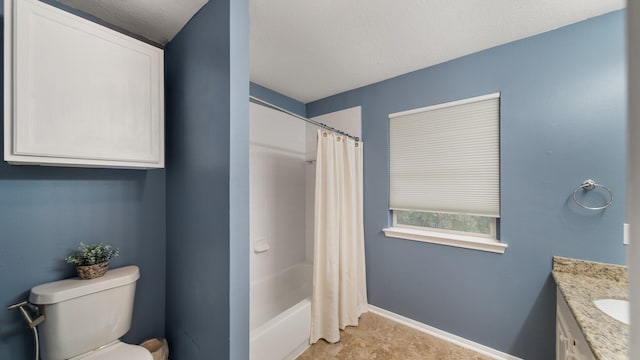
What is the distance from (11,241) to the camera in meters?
1.11

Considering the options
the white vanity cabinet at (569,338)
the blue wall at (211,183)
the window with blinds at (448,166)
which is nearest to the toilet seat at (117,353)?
the blue wall at (211,183)

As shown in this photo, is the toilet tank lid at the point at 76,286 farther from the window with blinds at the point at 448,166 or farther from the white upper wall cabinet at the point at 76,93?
the window with blinds at the point at 448,166

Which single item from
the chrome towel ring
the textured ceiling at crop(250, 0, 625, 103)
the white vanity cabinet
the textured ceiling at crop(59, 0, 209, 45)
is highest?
the textured ceiling at crop(250, 0, 625, 103)

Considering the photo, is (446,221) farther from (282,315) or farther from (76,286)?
(76,286)

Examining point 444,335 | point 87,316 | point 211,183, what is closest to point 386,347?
point 444,335

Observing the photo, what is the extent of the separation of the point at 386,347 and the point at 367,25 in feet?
8.18

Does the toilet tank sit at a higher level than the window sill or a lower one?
lower

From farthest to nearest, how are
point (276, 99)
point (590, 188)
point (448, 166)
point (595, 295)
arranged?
1. point (276, 99)
2. point (448, 166)
3. point (590, 188)
4. point (595, 295)

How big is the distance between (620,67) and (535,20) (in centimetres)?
57

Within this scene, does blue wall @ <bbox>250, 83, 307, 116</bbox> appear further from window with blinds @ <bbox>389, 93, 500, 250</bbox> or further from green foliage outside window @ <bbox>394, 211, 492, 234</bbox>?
green foliage outside window @ <bbox>394, 211, 492, 234</bbox>

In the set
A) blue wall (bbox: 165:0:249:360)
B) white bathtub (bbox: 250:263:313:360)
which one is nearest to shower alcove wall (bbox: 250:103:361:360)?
white bathtub (bbox: 250:263:313:360)

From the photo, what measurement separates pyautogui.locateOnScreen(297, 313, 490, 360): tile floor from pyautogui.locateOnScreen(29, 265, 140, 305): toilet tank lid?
1380 millimetres

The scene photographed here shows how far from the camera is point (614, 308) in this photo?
3.43ft

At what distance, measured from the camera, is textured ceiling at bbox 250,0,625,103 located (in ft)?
4.34
